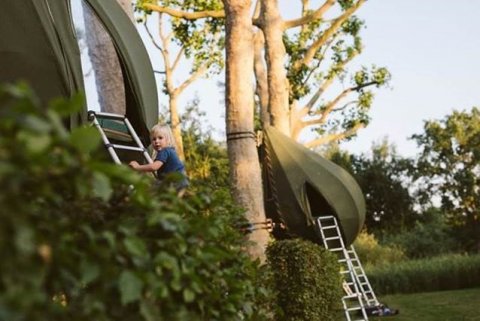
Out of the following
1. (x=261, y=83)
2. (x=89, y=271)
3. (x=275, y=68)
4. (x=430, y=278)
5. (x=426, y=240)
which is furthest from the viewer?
(x=426, y=240)

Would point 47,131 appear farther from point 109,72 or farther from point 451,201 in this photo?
point 451,201

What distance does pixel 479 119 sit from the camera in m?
41.2

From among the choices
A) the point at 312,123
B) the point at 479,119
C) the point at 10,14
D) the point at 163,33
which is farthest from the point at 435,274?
the point at 479,119

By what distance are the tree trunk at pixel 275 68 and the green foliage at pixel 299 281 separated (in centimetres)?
544

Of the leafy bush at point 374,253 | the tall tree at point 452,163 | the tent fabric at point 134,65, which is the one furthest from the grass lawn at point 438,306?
the tall tree at point 452,163

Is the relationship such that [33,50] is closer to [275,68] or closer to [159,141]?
[159,141]

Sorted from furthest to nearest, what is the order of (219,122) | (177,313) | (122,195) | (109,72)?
(219,122) → (109,72) → (122,195) → (177,313)

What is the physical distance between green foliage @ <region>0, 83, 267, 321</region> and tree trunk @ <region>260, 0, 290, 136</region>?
12063mm

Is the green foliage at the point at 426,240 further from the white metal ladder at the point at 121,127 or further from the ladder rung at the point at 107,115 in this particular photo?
the ladder rung at the point at 107,115

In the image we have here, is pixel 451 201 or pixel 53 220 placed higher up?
pixel 451 201

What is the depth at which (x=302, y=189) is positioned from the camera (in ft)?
43.2

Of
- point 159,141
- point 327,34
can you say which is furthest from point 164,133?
point 327,34

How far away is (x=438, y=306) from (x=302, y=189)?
12.4 feet

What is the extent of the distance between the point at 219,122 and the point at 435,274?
1528 centimetres
